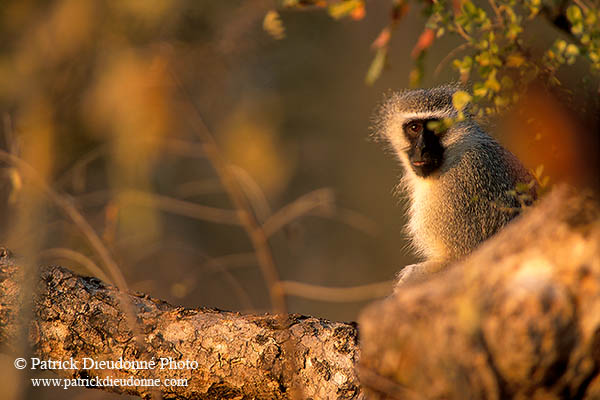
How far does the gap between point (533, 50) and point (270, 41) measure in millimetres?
5529

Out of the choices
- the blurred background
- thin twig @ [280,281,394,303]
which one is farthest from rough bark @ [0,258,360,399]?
the blurred background

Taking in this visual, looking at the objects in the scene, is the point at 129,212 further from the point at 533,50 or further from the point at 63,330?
the point at 533,50

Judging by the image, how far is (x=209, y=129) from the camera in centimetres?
387

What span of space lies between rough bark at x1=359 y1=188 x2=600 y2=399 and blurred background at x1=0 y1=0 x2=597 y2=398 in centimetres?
134

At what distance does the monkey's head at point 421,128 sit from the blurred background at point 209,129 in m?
0.25

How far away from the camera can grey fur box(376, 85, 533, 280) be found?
314 centimetres

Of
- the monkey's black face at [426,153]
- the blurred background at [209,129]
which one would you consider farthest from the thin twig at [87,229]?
the monkey's black face at [426,153]

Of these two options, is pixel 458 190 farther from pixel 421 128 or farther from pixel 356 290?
pixel 356 290

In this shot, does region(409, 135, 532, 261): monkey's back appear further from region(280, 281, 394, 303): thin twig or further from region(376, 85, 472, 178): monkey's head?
region(280, 281, 394, 303): thin twig

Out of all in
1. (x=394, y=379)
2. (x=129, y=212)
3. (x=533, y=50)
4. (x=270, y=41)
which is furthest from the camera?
(x=270, y=41)

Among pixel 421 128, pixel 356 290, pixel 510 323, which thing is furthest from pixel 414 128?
pixel 510 323

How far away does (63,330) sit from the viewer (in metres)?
2.59

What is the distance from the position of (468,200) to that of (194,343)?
1469 millimetres

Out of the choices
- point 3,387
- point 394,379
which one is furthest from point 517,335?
point 3,387
